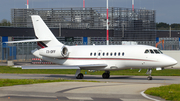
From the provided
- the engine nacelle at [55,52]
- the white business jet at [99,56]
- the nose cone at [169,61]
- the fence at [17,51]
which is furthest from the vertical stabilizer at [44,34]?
the fence at [17,51]

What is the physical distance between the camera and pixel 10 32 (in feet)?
190

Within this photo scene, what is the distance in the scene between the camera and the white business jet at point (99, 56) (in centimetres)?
2566

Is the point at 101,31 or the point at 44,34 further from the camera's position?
the point at 101,31

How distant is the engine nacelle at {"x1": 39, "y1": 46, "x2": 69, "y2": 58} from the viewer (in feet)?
97.6

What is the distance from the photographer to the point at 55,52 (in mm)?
29953

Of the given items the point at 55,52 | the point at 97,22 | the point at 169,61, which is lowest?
the point at 169,61

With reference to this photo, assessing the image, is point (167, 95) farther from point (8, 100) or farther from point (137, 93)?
point (8, 100)

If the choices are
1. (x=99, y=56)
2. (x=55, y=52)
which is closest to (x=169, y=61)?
(x=99, y=56)

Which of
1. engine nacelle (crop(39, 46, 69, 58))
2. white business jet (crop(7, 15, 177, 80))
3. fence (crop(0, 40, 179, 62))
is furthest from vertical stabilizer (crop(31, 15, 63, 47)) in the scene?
fence (crop(0, 40, 179, 62))

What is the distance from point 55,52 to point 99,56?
4807 millimetres

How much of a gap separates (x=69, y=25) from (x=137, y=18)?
68.5 ft

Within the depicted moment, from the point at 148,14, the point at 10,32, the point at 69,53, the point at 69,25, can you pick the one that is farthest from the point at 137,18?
the point at 69,53

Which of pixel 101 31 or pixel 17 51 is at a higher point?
pixel 101 31

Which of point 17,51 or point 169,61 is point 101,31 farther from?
point 169,61
